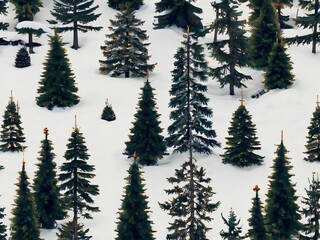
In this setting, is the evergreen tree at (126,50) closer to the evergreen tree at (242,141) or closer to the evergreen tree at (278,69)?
the evergreen tree at (278,69)

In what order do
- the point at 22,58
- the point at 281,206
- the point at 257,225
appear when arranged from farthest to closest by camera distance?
the point at 22,58 → the point at 281,206 → the point at 257,225

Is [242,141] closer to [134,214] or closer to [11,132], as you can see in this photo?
[134,214]

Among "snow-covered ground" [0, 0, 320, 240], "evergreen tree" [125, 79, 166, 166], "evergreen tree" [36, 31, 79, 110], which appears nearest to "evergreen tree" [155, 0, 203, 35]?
"snow-covered ground" [0, 0, 320, 240]

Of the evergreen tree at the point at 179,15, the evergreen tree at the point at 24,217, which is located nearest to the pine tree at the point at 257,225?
the evergreen tree at the point at 24,217

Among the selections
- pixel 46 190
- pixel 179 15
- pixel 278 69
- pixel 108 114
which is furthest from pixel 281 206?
pixel 179 15

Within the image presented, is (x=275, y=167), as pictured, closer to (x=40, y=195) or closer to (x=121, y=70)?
(x=40, y=195)

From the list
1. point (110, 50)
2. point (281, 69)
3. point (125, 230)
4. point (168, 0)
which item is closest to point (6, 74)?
point (110, 50)
